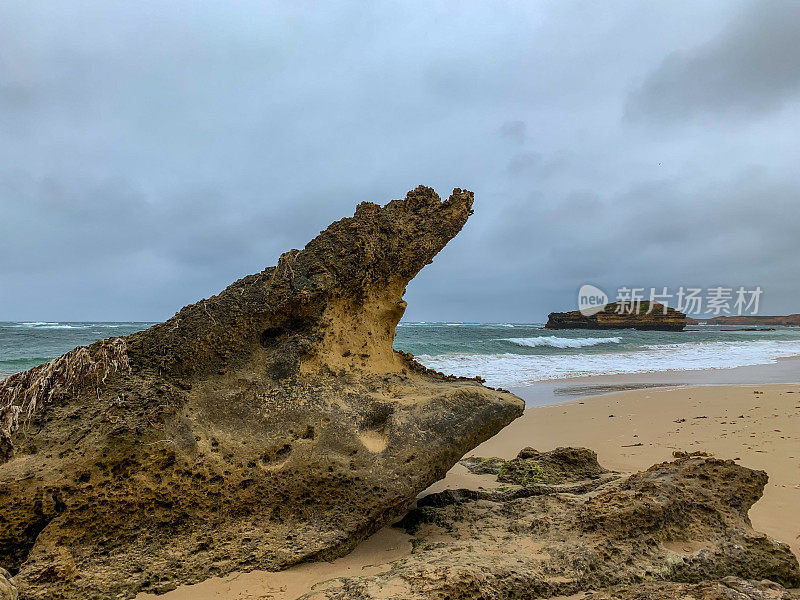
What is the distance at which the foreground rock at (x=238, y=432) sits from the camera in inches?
93.0

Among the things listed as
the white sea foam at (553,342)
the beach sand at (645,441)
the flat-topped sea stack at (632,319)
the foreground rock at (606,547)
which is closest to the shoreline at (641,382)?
the beach sand at (645,441)

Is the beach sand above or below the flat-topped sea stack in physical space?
below

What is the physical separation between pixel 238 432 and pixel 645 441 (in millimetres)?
4692

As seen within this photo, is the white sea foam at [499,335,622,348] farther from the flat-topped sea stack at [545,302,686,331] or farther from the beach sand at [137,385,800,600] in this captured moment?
the flat-topped sea stack at [545,302,686,331]

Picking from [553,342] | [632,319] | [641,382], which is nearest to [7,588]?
[641,382]

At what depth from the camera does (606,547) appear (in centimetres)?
239

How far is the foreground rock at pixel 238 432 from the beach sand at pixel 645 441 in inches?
5.6

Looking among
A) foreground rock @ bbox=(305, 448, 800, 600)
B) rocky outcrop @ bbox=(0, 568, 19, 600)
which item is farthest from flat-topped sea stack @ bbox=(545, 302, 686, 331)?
rocky outcrop @ bbox=(0, 568, 19, 600)

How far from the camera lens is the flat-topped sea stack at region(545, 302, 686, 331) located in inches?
2440

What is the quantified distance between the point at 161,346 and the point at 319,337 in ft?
2.99

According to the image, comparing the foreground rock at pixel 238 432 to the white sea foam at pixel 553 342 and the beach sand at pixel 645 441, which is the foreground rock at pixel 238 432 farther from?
the white sea foam at pixel 553 342

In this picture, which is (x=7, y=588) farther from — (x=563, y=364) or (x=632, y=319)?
(x=632, y=319)

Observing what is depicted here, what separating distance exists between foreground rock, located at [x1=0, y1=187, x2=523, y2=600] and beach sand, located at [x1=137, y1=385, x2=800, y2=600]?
0.14 metres

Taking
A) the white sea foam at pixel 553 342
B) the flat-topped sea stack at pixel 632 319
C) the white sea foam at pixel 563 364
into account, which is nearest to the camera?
the white sea foam at pixel 563 364
